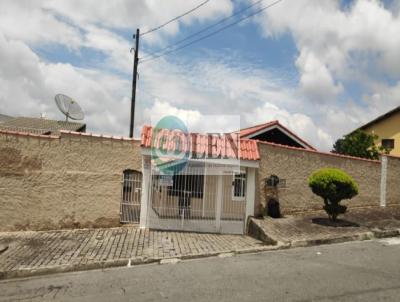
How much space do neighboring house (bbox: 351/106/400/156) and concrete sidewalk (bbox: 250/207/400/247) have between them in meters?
10.6

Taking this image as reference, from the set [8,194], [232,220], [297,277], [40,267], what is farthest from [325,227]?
[8,194]

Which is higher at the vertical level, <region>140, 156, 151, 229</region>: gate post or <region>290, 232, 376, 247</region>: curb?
<region>140, 156, 151, 229</region>: gate post

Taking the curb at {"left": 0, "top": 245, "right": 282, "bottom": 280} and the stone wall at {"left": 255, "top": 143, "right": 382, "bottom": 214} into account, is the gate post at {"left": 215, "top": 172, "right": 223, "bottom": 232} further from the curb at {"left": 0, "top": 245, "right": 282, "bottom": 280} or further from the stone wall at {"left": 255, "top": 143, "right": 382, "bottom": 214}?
the curb at {"left": 0, "top": 245, "right": 282, "bottom": 280}

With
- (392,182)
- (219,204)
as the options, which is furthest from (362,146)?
(219,204)

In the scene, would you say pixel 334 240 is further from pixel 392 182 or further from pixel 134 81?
pixel 134 81

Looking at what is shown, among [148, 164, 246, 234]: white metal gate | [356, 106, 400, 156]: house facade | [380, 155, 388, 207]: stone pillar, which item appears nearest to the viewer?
[148, 164, 246, 234]: white metal gate

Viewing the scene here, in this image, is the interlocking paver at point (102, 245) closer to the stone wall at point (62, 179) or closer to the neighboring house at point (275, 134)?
the stone wall at point (62, 179)

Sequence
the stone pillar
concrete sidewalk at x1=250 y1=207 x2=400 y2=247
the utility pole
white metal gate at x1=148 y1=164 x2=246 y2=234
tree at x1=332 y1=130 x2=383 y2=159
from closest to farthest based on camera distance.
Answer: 1. concrete sidewalk at x1=250 y1=207 x2=400 y2=247
2. white metal gate at x1=148 y1=164 x2=246 y2=234
3. the stone pillar
4. the utility pole
5. tree at x1=332 y1=130 x2=383 y2=159

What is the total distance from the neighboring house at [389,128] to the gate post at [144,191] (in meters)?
16.4

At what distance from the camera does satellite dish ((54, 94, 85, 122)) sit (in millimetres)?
13211

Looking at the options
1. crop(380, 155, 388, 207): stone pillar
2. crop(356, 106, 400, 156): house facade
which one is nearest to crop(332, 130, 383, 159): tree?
crop(380, 155, 388, 207): stone pillar

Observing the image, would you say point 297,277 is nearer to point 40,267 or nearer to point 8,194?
point 40,267

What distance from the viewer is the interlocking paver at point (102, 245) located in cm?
822

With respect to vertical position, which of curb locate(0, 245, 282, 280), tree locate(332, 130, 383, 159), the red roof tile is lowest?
curb locate(0, 245, 282, 280)
